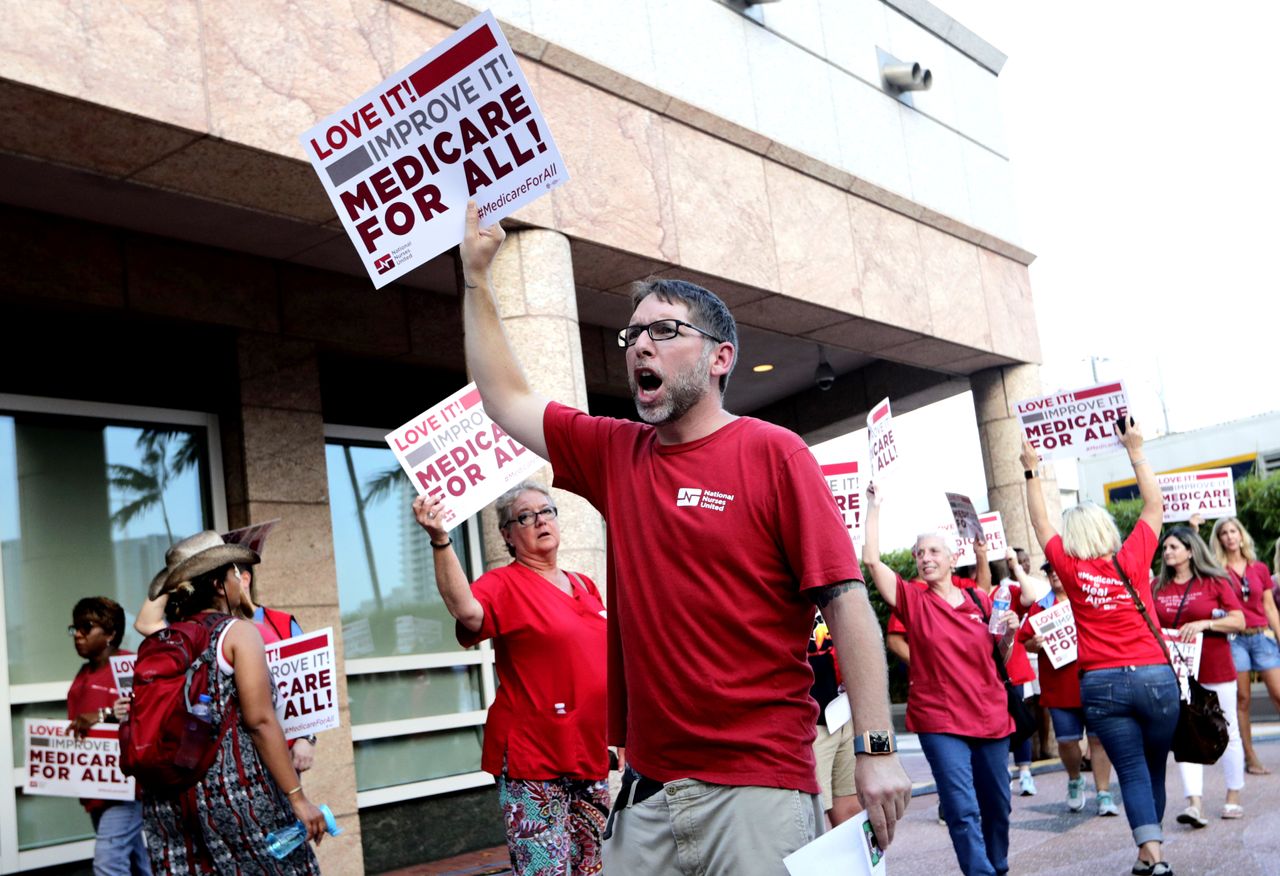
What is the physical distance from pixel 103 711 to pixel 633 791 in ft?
16.3

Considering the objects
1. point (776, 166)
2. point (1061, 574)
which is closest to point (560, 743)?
point (1061, 574)

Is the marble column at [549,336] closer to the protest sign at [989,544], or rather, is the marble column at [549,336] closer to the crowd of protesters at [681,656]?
the crowd of protesters at [681,656]

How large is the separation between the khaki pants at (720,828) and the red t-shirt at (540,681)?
2.20m

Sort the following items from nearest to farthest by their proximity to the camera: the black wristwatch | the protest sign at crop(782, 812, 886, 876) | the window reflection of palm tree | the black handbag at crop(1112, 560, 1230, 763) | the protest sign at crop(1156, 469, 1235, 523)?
the protest sign at crop(782, 812, 886, 876) < the black wristwatch < the black handbag at crop(1112, 560, 1230, 763) < the window reflection of palm tree < the protest sign at crop(1156, 469, 1235, 523)

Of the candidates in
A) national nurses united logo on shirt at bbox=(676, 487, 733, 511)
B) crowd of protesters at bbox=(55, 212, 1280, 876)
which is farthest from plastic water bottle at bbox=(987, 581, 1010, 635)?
national nurses united logo on shirt at bbox=(676, 487, 733, 511)

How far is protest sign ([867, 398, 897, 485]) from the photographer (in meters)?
7.54

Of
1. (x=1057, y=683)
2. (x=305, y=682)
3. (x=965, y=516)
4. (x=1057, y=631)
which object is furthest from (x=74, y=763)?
(x=1057, y=683)

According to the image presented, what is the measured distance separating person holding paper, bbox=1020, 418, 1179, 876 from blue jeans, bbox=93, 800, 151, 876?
5.12 m

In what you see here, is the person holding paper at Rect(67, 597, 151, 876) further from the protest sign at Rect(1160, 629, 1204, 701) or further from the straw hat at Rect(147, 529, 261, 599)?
the protest sign at Rect(1160, 629, 1204, 701)

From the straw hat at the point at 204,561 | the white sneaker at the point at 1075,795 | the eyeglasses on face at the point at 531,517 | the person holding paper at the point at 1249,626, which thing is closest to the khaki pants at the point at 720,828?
the straw hat at the point at 204,561

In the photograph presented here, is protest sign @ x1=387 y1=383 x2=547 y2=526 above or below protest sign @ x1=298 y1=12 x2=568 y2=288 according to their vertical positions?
below

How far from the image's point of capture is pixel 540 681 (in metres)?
5.46

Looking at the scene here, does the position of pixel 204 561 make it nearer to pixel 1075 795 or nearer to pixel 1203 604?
pixel 1075 795

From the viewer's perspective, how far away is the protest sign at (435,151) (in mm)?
4086
